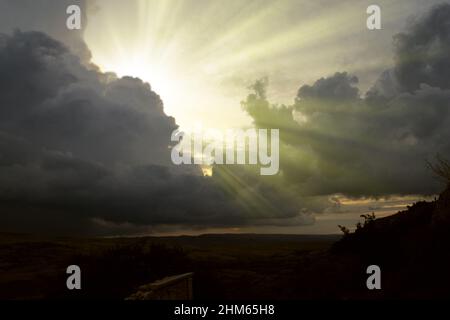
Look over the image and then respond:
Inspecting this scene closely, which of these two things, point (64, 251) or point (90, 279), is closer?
point (90, 279)

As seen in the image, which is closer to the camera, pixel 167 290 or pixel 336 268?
pixel 167 290

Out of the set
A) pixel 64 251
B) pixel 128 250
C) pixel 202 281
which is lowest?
pixel 64 251

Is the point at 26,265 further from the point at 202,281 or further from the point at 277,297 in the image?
the point at 277,297

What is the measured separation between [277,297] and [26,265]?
39.5 meters

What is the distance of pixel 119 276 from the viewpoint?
20203 mm

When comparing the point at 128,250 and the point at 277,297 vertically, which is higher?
the point at 128,250
